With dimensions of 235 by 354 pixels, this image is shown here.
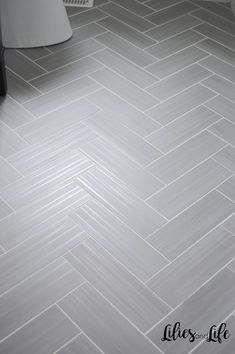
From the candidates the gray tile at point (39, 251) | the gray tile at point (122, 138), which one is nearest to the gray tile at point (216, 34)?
the gray tile at point (122, 138)

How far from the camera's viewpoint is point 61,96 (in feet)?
6.80

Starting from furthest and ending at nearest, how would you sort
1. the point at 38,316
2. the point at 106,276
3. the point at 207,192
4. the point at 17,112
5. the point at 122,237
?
the point at 17,112
the point at 207,192
the point at 122,237
the point at 106,276
the point at 38,316

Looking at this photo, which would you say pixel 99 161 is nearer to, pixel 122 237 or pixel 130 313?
pixel 122 237

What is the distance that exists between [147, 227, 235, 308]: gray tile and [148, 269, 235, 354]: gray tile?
0.02 meters

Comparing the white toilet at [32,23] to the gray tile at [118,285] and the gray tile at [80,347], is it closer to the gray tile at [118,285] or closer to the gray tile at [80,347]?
the gray tile at [118,285]

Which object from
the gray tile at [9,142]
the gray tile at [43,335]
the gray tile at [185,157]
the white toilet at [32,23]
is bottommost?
the gray tile at [185,157]

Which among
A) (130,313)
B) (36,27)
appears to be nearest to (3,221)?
(130,313)

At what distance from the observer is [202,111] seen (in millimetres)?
2068

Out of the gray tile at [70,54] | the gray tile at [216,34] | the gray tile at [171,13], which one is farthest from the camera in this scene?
the gray tile at [171,13]

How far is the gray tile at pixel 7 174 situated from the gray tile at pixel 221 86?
39.6 inches

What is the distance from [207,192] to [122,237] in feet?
1.26

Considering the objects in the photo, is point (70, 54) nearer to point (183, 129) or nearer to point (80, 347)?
point (183, 129)

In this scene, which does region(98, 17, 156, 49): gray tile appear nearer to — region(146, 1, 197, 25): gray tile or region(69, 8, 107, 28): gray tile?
region(69, 8, 107, 28): gray tile

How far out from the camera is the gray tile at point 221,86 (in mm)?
2166
